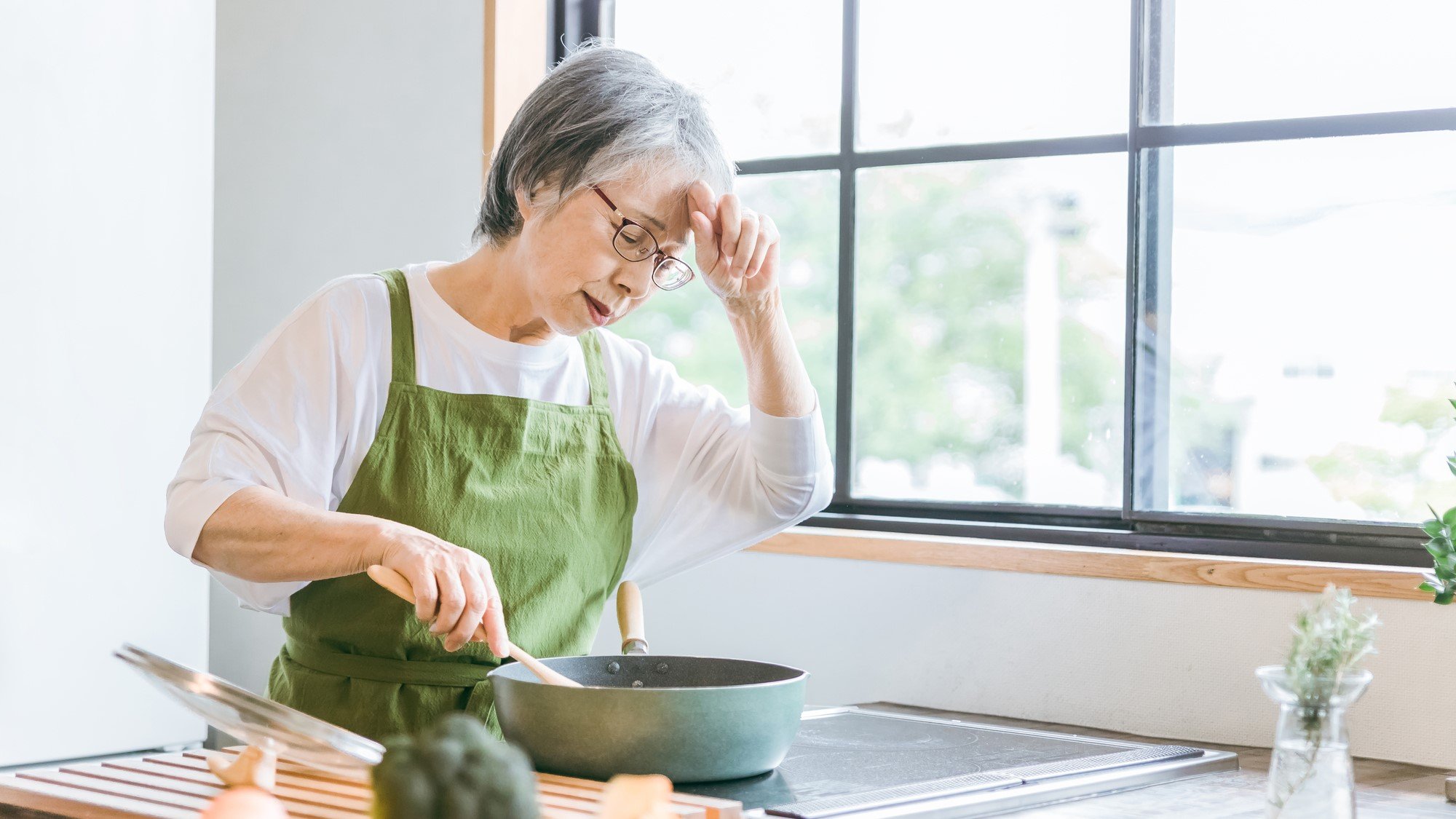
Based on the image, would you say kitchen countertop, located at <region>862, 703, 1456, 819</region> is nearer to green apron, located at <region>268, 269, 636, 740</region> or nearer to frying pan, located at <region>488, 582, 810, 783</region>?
frying pan, located at <region>488, 582, 810, 783</region>

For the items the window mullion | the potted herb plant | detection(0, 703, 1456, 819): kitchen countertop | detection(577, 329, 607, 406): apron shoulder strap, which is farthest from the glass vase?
the window mullion

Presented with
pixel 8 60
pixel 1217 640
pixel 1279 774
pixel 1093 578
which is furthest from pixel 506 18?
pixel 1279 774

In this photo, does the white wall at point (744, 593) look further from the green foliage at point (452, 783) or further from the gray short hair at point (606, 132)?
the green foliage at point (452, 783)

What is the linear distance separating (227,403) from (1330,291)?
1.60m

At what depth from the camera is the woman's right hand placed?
1.18 metres

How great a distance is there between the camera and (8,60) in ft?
7.77

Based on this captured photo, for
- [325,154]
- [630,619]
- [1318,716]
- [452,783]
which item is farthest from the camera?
[325,154]

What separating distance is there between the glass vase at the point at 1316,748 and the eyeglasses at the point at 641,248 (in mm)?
814

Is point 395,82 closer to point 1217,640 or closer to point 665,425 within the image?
point 665,425

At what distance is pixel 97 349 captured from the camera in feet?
8.23

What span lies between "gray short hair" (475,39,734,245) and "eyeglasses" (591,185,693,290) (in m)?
0.04

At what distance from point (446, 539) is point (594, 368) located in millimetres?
313

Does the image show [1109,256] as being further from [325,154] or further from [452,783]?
[452,783]

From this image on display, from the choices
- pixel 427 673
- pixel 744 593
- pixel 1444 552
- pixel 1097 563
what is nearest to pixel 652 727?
pixel 427 673
